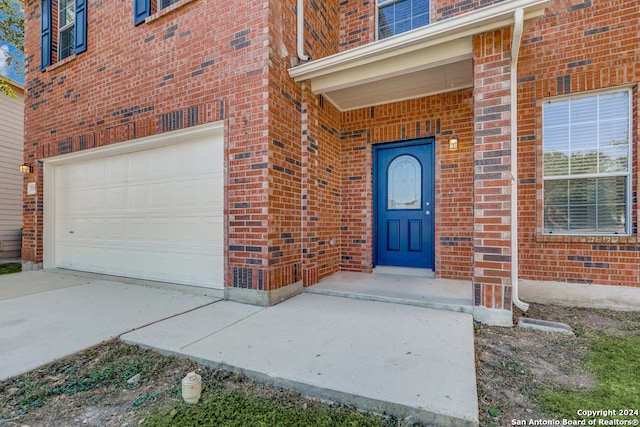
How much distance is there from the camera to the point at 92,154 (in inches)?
207

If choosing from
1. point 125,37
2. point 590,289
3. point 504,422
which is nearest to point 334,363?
point 504,422

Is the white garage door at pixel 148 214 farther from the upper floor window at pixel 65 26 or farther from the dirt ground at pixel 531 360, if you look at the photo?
the dirt ground at pixel 531 360

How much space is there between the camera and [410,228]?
4.85 m

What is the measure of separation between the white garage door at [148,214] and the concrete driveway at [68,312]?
0.37 metres

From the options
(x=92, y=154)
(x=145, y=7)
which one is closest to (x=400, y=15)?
(x=145, y=7)

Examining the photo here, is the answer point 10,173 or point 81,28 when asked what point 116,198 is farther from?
point 10,173

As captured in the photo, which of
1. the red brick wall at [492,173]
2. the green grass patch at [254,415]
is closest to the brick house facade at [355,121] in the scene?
the red brick wall at [492,173]

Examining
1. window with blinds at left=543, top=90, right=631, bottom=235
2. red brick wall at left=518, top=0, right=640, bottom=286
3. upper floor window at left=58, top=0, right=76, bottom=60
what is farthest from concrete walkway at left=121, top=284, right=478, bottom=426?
upper floor window at left=58, top=0, right=76, bottom=60

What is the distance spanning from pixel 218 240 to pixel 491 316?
3.34 metres

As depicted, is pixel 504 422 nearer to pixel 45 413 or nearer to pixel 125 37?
pixel 45 413

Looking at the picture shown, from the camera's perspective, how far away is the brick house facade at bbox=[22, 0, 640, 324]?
3129 mm

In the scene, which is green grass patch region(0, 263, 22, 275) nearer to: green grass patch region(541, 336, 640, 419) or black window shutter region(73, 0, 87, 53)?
black window shutter region(73, 0, 87, 53)

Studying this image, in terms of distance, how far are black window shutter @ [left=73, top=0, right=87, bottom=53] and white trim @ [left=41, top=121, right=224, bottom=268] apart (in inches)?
71.9

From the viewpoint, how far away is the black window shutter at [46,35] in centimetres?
585
